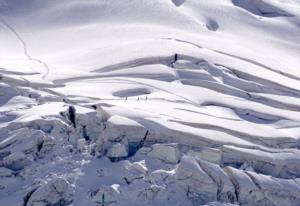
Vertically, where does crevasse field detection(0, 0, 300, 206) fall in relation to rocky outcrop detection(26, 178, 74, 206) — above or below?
above

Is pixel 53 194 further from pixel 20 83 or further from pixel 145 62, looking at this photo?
pixel 145 62

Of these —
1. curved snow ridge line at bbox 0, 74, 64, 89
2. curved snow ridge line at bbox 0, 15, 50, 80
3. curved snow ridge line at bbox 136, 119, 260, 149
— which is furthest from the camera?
curved snow ridge line at bbox 0, 15, 50, 80

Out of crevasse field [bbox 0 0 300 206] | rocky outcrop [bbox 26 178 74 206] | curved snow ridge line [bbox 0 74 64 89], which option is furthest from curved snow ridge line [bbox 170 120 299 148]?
curved snow ridge line [bbox 0 74 64 89]

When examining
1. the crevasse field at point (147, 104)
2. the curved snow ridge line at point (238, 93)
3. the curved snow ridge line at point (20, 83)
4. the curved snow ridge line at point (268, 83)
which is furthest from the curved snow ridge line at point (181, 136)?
the curved snow ridge line at point (268, 83)

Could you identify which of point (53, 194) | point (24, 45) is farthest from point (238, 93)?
point (53, 194)

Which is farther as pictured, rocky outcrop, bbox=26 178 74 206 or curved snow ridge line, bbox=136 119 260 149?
curved snow ridge line, bbox=136 119 260 149

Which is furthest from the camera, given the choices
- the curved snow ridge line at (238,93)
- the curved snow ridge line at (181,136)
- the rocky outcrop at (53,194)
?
the curved snow ridge line at (238,93)

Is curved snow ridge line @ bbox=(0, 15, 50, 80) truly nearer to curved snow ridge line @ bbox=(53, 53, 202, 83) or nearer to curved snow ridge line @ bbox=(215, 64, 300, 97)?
curved snow ridge line @ bbox=(53, 53, 202, 83)

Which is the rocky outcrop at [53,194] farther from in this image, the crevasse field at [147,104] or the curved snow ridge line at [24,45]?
the curved snow ridge line at [24,45]

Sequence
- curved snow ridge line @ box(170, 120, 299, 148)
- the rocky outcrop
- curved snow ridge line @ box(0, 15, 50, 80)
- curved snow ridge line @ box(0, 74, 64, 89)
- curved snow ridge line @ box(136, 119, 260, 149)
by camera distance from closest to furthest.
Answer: the rocky outcrop → curved snow ridge line @ box(136, 119, 260, 149) → curved snow ridge line @ box(170, 120, 299, 148) → curved snow ridge line @ box(0, 74, 64, 89) → curved snow ridge line @ box(0, 15, 50, 80)
